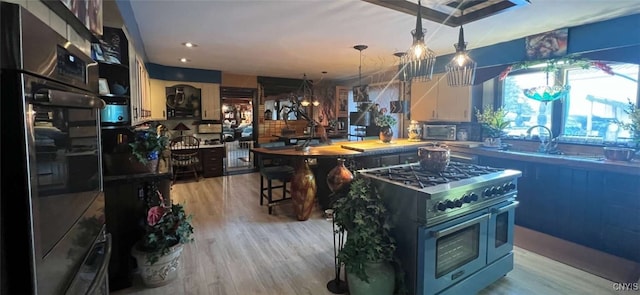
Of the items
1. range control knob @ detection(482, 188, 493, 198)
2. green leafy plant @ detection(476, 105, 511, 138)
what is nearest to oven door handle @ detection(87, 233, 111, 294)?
range control knob @ detection(482, 188, 493, 198)

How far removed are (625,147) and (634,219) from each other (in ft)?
2.28

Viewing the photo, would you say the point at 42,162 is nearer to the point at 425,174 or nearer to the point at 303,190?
the point at 425,174

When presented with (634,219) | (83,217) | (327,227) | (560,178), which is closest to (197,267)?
(327,227)

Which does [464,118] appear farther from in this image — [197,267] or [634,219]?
[197,267]

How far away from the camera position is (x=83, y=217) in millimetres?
1099

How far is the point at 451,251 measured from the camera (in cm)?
208

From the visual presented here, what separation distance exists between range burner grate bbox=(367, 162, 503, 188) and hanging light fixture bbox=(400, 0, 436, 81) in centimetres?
79

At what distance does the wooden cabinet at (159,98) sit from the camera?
5.87m

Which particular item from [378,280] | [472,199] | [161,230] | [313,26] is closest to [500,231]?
[472,199]

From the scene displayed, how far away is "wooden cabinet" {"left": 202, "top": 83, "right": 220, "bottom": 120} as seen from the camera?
6.54m

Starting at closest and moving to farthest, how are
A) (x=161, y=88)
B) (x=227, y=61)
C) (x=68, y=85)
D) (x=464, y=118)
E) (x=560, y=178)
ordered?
(x=68, y=85) < (x=560, y=178) < (x=464, y=118) < (x=227, y=61) < (x=161, y=88)

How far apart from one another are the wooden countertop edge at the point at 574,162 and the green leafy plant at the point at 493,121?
37cm

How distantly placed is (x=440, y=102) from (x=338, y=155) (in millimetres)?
2075

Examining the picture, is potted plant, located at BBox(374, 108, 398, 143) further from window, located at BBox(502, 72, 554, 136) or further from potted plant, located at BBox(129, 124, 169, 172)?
potted plant, located at BBox(129, 124, 169, 172)
